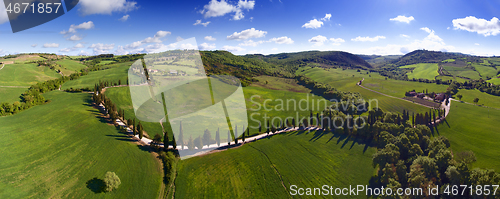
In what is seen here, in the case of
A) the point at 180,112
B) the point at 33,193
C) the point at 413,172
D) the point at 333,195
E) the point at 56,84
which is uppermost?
the point at 56,84

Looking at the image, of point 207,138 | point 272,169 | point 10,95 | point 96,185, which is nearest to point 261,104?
point 207,138

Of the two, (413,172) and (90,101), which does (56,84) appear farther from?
(413,172)

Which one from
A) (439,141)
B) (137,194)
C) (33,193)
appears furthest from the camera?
(439,141)

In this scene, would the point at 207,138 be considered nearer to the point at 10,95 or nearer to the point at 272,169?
the point at 272,169

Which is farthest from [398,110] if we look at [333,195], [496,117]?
[333,195]

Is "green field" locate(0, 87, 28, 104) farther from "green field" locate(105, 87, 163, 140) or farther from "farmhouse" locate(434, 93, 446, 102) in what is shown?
"farmhouse" locate(434, 93, 446, 102)

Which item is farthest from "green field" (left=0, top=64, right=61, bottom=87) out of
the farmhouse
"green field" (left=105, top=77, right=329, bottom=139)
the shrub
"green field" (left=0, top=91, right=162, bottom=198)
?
the farmhouse

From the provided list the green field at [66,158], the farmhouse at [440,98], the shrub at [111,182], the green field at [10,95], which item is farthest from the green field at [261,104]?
the farmhouse at [440,98]
